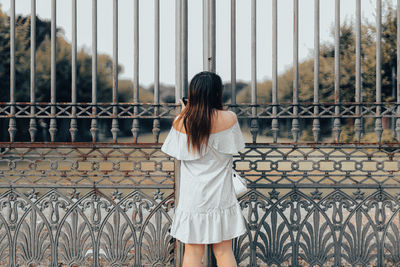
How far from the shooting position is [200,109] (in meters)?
2.47

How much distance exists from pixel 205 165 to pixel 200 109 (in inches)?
17.4

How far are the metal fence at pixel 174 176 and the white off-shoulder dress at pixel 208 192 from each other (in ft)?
2.71

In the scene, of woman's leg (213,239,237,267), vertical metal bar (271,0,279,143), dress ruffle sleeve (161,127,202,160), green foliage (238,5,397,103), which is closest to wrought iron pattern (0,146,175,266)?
dress ruffle sleeve (161,127,202,160)

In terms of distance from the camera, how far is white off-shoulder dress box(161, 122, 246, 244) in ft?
8.19

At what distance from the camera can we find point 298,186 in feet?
A: 11.0

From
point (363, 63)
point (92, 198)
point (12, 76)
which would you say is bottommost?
point (92, 198)

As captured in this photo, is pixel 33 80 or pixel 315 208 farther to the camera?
pixel 33 80

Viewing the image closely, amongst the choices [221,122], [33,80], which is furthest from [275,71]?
[33,80]

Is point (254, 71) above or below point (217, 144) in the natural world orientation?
above

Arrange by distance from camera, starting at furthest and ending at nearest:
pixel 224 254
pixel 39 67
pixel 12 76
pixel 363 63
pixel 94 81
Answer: pixel 363 63 → pixel 39 67 → pixel 12 76 → pixel 94 81 → pixel 224 254

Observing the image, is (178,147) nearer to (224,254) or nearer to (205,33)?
(224,254)

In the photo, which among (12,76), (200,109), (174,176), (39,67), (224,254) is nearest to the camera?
(200,109)

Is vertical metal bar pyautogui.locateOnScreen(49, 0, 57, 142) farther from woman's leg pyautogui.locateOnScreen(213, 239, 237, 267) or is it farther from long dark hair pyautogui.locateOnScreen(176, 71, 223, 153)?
woman's leg pyautogui.locateOnScreen(213, 239, 237, 267)

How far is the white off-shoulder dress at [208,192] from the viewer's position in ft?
8.19
